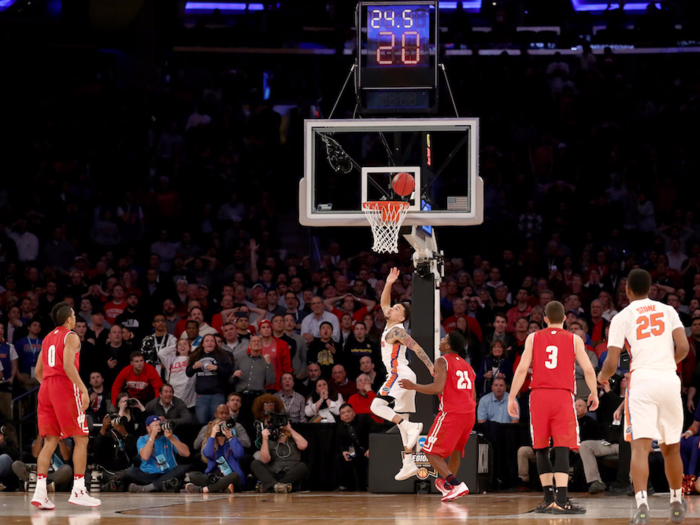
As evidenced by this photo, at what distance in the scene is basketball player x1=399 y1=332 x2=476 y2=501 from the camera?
487 inches

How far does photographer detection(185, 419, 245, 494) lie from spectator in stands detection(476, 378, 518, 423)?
3594mm

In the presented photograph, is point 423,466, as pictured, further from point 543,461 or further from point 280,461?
point 543,461

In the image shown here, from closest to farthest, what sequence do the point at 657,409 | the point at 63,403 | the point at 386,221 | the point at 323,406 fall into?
the point at 657,409 < the point at 63,403 < the point at 386,221 < the point at 323,406

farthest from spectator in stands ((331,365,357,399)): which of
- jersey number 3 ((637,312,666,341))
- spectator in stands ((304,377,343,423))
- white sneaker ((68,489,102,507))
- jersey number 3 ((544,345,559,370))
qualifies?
jersey number 3 ((637,312,666,341))

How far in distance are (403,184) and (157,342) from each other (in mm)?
5675

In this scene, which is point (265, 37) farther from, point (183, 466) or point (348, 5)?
point (183, 466)

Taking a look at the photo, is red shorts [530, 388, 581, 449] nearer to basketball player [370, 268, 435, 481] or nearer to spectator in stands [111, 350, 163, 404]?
basketball player [370, 268, 435, 481]

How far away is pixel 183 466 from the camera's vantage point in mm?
15234

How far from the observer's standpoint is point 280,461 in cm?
1501

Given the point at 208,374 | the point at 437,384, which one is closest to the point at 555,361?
the point at 437,384

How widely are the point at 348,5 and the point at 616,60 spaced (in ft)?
24.4

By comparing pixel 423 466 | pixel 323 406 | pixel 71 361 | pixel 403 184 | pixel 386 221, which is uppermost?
A: pixel 403 184

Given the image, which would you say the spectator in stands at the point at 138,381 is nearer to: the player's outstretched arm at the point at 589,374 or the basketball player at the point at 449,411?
the basketball player at the point at 449,411

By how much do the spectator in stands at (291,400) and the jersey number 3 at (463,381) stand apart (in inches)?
→ 150
